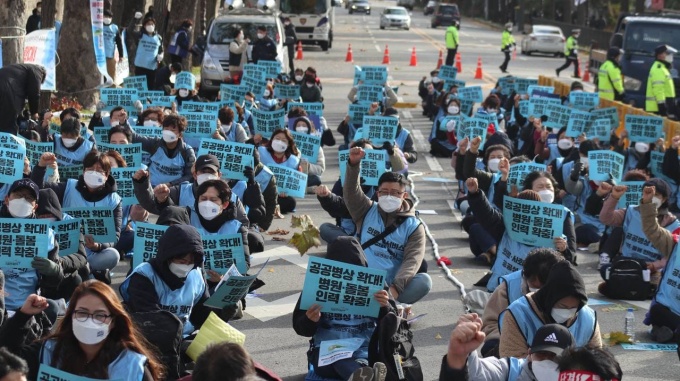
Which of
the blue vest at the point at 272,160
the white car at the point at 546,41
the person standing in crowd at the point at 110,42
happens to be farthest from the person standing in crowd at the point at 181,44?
the white car at the point at 546,41

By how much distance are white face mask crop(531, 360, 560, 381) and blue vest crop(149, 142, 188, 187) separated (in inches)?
323

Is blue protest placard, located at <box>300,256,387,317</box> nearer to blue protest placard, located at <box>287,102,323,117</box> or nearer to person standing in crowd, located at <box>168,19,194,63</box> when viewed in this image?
blue protest placard, located at <box>287,102,323,117</box>

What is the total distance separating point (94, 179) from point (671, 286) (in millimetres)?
4803

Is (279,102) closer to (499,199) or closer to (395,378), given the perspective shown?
(499,199)

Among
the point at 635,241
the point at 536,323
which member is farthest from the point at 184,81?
the point at 536,323

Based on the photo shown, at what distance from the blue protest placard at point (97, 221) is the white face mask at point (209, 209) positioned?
1004 millimetres

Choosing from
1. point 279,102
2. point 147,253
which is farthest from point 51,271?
point 279,102

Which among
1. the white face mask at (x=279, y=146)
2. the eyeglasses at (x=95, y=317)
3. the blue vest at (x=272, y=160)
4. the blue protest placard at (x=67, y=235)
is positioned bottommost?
the blue vest at (x=272, y=160)

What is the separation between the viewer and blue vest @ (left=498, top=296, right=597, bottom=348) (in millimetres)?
7402

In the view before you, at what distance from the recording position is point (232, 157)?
1295 cm

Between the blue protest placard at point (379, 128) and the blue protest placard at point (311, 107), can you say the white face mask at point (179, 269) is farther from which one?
the blue protest placard at point (311, 107)

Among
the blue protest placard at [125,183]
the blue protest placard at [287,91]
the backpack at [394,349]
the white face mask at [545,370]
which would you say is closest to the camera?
the white face mask at [545,370]

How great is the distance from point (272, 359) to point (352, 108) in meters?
10.6

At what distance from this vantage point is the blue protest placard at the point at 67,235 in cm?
977
